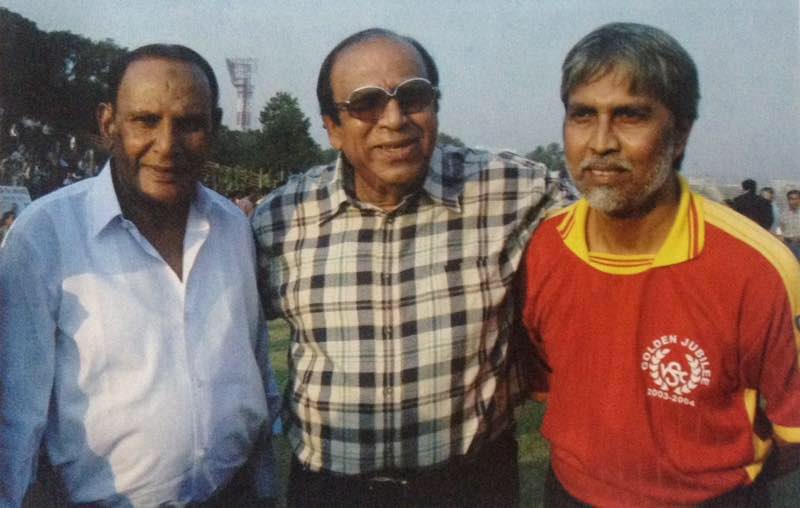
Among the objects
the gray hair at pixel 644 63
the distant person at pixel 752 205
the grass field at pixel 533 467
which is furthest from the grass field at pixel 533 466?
the distant person at pixel 752 205

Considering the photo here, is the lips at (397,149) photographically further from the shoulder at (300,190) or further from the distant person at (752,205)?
the distant person at (752,205)

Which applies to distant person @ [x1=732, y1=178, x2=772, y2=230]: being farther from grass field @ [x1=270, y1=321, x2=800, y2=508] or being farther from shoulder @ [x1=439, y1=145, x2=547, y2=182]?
shoulder @ [x1=439, y1=145, x2=547, y2=182]

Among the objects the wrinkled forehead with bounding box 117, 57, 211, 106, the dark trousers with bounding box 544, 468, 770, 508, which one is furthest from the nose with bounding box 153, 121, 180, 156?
the dark trousers with bounding box 544, 468, 770, 508

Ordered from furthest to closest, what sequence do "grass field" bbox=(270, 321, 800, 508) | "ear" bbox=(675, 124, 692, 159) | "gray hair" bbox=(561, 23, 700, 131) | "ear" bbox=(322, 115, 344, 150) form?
1. "grass field" bbox=(270, 321, 800, 508)
2. "ear" bbox=(322, 115, 344, 150)
3. "ear" bbox=(675, 124, 692, 159)
4. "gray hair" bbox=(561, 23, 700, 131)

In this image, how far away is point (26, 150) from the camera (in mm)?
10070

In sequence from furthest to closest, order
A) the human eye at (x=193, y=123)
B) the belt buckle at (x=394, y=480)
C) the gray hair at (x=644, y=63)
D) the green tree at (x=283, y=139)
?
the green tree at (x=283, y=139), the belt buckle at (x=394, y=480), the human eye at (x=193, y=123), the gray hair at (x=644, y=63)

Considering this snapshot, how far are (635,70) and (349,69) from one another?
0.99 metres

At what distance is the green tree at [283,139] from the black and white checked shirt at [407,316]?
89.1ft

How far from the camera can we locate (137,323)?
2125mm

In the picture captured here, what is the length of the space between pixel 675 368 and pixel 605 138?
2.25ft

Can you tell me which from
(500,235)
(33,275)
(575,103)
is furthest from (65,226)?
(575,103)

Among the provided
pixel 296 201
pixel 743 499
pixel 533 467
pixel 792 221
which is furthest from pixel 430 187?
pixel 792 221

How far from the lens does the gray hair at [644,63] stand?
2084 millimetres

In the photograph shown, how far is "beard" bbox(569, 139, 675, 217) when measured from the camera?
6.98 ft
